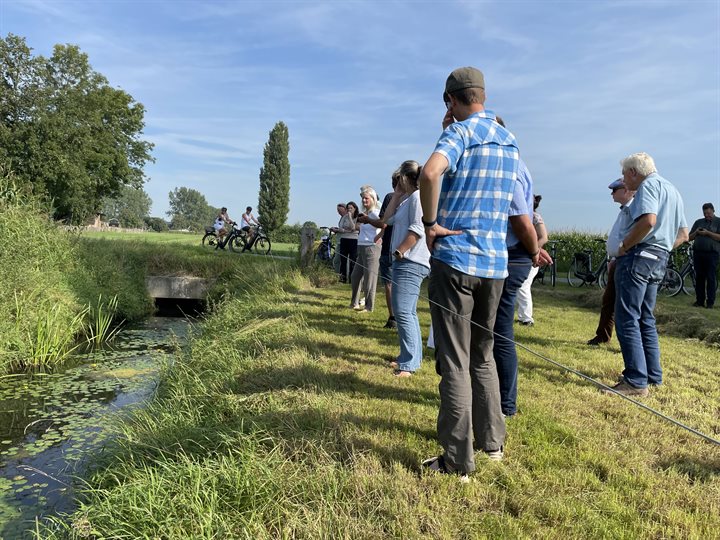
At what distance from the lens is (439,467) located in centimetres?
240

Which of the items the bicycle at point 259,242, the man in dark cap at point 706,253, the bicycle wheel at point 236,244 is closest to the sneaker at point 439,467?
the man in dark cap at point 706,253

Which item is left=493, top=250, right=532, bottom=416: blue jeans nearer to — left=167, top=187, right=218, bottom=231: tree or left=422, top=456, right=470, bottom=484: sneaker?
left=422, top=456, right=470, bottom=484: sneaker

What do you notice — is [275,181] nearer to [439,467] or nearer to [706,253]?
[706,253]

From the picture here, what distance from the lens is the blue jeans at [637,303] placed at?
372 cm

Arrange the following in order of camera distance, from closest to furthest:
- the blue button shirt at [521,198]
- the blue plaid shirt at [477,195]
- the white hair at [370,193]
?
the blue plaid shirt at [477,195] < the blue button shirt at [521,198] < the white hair at [370,193]

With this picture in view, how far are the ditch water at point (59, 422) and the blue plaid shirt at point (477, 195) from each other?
3057mm

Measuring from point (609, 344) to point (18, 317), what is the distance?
7985 millimetres

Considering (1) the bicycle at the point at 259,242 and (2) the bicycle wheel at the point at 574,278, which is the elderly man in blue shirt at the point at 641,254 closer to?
(2) the bicycle wheel at the point at 574,278

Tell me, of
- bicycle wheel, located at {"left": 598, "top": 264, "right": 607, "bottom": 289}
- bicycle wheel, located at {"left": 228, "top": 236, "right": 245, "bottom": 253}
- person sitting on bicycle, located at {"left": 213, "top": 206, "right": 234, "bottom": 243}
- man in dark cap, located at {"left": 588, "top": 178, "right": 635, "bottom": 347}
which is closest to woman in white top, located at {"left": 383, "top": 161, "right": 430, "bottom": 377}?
man in dark cap, located at {"left": 588, "top": 178, "right": 635, "bottom": 347}

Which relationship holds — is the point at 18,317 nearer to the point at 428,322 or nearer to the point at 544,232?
the point at 428,322

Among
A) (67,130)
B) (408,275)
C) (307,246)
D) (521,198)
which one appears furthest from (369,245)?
(67,130)

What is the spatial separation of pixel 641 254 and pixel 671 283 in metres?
8.20

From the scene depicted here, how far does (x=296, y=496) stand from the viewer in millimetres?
2256

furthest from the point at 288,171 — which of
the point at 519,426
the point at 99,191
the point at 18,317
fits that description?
the point at 519,426
